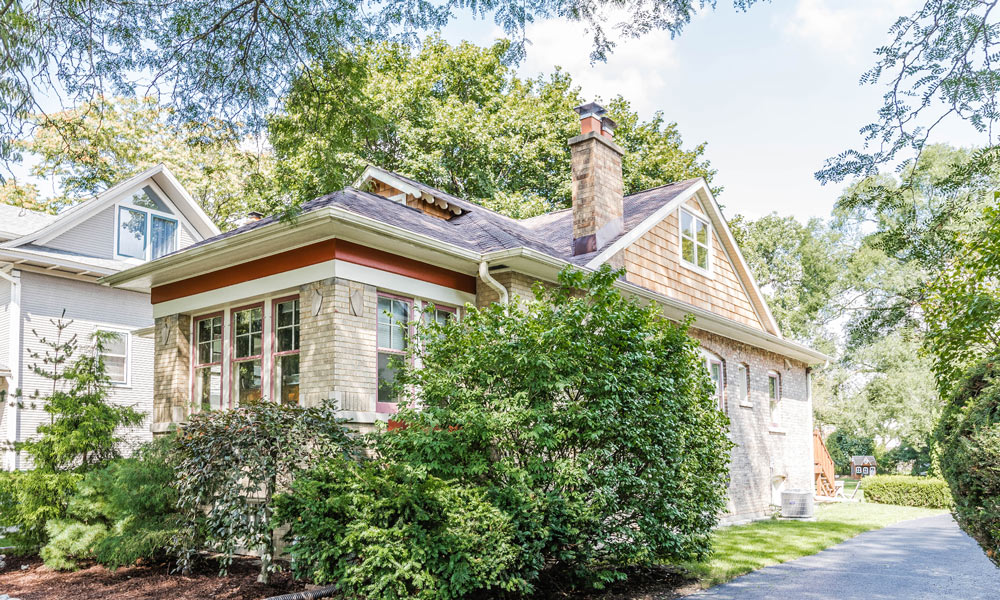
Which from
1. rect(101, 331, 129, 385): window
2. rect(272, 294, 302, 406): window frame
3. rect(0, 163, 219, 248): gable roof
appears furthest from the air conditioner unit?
rect(0, 163, 219, 248): gable roof

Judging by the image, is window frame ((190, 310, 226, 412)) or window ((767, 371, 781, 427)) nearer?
window frame ((190, 310, 226, 412))

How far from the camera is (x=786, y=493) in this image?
15930 millimetres

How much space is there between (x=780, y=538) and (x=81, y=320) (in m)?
14.8

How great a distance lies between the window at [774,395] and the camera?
17.5m

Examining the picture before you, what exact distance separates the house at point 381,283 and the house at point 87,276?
17.4 feet

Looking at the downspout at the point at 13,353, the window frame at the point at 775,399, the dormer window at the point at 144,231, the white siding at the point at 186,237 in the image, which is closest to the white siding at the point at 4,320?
the downspout at the point at 13,353

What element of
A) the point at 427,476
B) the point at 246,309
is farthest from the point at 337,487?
the point at 246,309

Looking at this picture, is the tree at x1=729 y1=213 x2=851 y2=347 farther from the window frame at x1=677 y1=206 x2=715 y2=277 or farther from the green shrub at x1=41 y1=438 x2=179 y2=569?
the green shrub at x1=41 y1=438 x2=179 y2=569

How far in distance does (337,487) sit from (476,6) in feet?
15.5

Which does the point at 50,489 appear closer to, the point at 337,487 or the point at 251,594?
the point at 251,594

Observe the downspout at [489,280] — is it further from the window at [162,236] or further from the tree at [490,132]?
the tree at [490,132]

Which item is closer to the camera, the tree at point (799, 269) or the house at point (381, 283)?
the house at point (381, 283)

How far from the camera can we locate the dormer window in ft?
60.7

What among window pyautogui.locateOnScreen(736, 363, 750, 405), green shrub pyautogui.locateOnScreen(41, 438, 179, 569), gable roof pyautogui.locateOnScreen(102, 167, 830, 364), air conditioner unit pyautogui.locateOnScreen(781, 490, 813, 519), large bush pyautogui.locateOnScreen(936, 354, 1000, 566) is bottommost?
air conditioner unit pyautogui.locateOnScreen(781, 490, 813, 519)
